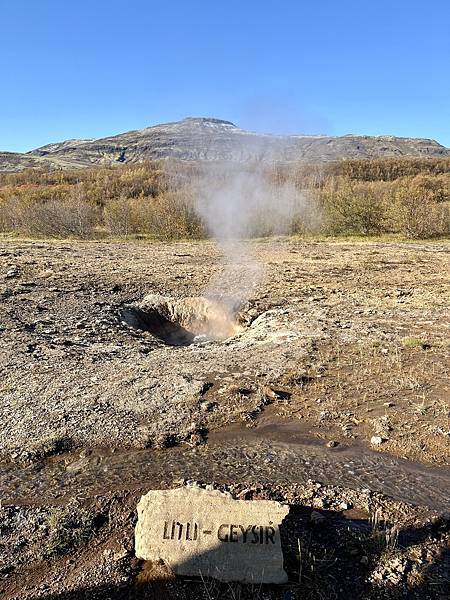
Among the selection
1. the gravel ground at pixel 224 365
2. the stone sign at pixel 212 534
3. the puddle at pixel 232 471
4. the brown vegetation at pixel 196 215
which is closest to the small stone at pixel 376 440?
the gravel ground at pixel 224 365

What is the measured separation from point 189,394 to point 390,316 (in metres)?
4.31

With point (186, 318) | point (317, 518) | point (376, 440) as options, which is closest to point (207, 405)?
point (376, 440)

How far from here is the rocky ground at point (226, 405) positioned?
8.86 ft

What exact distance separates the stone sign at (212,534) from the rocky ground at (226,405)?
95 mm

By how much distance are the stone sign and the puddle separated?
50cm

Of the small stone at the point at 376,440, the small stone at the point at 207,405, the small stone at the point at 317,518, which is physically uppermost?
the small stone at the point at 207,405

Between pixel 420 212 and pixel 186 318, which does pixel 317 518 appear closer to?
pixel 186 318

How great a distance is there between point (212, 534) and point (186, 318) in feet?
19.5

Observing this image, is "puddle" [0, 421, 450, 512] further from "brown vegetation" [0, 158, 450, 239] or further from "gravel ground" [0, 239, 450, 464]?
"brown vegetation" [0, 158, 450, 239]

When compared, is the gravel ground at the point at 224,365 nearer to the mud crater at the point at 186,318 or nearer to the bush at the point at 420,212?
the mud crater at the point at 186,318

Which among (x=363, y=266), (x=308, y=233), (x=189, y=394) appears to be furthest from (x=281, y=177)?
(x=308, y=233)

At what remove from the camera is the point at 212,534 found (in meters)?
2.80

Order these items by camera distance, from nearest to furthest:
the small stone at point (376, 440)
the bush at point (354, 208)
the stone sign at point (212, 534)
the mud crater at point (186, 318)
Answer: the stone sign at point (212, 534), the small stone at point (376, 440), the mud crater at point (186, 318), the bush at point (354, 208)

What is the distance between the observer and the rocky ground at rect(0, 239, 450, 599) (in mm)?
2699
